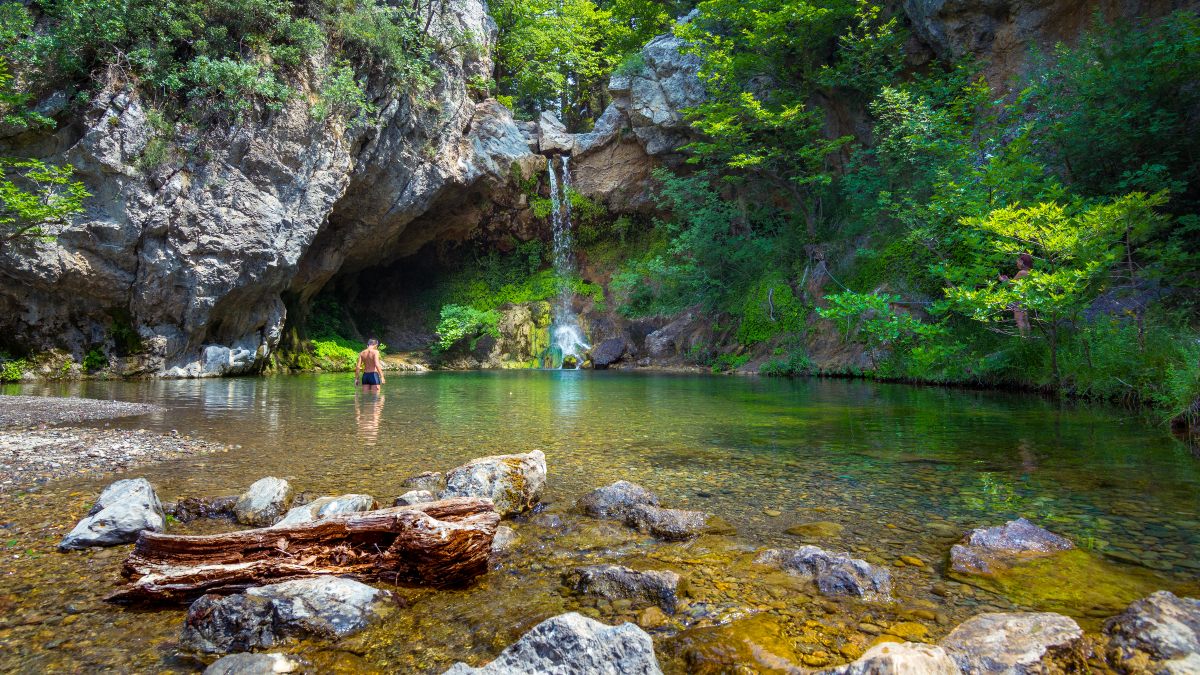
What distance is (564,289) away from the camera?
28.0m

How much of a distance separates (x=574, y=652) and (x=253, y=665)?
1111 mm

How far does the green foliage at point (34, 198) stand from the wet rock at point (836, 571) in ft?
55.0

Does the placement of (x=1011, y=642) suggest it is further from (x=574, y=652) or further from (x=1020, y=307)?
(x=1020, y=307)

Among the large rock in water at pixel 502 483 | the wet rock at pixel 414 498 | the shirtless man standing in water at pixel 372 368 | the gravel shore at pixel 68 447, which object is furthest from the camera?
the shirtless man standing in water at pixel 372 368

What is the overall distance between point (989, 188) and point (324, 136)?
17.9 metres

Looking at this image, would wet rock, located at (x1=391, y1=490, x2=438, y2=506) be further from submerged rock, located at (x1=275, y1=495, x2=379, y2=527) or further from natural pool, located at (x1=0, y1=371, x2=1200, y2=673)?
natural pool, located at (x1=0, y1=371, x2=1200, y2=673)

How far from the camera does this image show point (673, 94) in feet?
78.5

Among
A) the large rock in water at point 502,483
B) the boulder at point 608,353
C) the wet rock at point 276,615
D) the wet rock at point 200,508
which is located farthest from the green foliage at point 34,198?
the boulder at point 608,353

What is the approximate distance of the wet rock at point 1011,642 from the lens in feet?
5.97

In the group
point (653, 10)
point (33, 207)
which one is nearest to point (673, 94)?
point (653, 10)

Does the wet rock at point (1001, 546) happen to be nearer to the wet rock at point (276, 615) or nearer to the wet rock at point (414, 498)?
the wet rock at point (276, 615)

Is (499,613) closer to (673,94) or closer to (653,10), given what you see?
(673,94)

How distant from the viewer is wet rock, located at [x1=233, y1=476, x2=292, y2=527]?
3.41 m

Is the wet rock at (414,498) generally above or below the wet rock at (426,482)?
above
